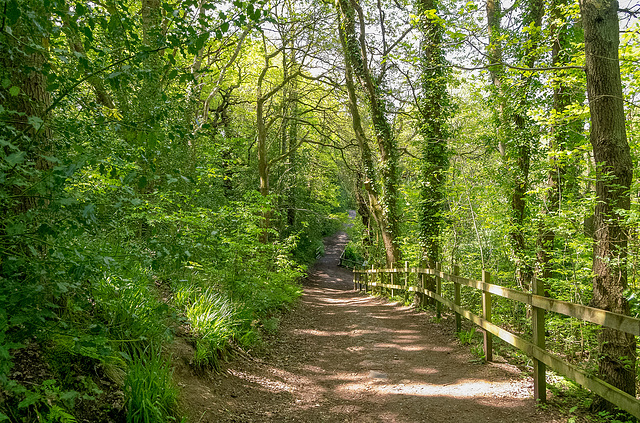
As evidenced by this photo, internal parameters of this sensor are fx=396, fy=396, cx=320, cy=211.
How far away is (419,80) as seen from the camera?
10.6m

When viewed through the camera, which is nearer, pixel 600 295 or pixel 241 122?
pixel 600 295

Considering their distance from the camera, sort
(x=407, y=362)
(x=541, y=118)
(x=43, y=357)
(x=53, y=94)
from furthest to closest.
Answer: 1. (x=541, y=118)
2. (x=407, y=362)
3. (x=53, y=94)
4. (x=43, y=357)

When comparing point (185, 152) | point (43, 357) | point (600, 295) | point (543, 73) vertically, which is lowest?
point (43, 357)

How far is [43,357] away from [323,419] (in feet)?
8.92

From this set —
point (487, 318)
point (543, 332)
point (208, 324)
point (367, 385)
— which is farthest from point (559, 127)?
point (208, 324)

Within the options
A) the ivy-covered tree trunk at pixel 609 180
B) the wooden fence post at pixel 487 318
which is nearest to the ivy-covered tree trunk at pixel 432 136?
the wooden fence post at pixel 487 318

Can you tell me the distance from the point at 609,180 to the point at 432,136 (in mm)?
6330

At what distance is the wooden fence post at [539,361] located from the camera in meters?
3.98

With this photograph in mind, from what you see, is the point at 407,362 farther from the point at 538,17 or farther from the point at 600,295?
the point at 538,17

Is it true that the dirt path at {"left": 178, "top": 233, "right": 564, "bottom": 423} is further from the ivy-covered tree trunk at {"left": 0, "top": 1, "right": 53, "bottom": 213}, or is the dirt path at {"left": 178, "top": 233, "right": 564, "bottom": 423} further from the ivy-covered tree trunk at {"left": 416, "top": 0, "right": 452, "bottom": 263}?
the ivy-covered tree trunk at {"left": 416, "top": 0, "right": 452, "bottom": 263}

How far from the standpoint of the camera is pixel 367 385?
203 inches

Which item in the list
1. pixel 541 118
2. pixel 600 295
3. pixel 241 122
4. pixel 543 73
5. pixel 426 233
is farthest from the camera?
pixel 241 122

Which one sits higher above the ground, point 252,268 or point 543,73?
point 543,73

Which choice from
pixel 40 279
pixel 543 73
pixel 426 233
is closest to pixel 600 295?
pixel 40 279
